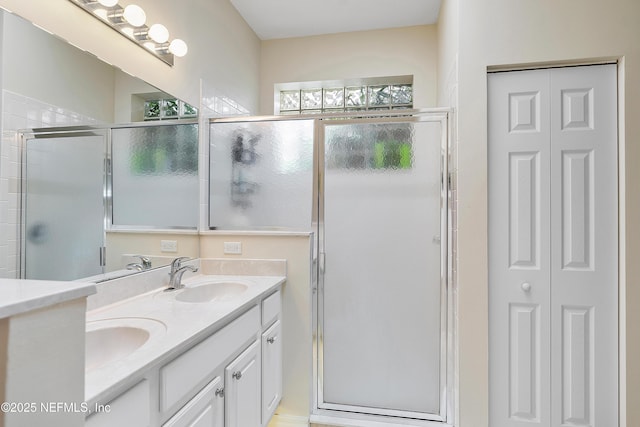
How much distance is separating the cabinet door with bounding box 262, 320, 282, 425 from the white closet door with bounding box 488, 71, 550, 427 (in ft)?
3.92

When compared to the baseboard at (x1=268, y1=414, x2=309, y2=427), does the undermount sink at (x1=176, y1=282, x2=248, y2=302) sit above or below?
above

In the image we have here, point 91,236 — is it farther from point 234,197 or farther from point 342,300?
point 342,300

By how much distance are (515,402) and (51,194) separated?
7.75 ft

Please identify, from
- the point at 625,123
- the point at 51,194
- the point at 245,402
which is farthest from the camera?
the point at 625,123

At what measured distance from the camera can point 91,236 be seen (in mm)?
1394

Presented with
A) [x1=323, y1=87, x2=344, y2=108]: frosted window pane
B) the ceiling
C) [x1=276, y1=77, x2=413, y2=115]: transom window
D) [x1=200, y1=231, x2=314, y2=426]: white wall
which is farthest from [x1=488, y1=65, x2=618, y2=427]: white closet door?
[x1=323, y1=87, x2=344, y2=108]: frosted window pane

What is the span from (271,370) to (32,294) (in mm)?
1601

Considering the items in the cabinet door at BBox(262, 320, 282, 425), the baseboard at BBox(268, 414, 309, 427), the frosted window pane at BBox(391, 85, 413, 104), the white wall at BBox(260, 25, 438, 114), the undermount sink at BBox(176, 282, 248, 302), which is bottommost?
the baseboard at BBox(268, 414, 309, 427)

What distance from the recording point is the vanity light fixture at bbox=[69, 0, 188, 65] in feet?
4.71

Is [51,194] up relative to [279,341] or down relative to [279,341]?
up

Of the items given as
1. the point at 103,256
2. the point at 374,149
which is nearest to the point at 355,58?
the point at 374,149

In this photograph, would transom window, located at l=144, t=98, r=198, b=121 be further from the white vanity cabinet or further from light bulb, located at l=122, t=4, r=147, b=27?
the white vanity cabinet

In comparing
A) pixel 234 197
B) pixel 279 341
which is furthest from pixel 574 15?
pixel 279 341

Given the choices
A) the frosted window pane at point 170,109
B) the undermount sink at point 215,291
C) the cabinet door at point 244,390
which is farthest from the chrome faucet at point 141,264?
the frosted window pane at point 170,109
